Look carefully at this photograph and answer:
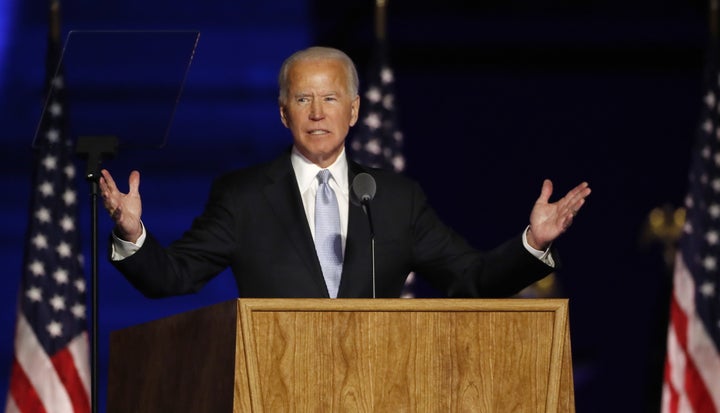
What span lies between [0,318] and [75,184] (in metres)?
0.97

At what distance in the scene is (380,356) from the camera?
2.27 metres

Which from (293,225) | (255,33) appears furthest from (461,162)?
(293,225)

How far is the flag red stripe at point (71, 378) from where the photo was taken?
5.31 m

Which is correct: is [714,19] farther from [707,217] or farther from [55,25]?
[55,25]

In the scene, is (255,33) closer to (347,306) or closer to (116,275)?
(116,275)

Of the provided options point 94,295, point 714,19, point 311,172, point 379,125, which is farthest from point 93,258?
point 714,19

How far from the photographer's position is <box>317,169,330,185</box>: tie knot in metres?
3.00

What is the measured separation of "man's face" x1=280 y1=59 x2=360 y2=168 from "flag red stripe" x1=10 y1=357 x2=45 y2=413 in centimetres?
280

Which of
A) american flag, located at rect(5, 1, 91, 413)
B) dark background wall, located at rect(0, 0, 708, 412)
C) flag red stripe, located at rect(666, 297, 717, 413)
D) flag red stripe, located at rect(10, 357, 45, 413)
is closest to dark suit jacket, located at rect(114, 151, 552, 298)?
american flag, located at rect(5, 1, 91, 413)

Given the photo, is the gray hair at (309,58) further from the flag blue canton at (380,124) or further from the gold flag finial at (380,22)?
the gold flag finial at (380,22)

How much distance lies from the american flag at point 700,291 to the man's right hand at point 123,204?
12.2 ft

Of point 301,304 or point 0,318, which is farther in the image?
point 0,318

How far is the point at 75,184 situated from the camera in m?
5.53

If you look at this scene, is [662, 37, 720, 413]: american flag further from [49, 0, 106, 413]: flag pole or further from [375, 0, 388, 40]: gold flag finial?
[49, 0, 106, 413]: flag pole
